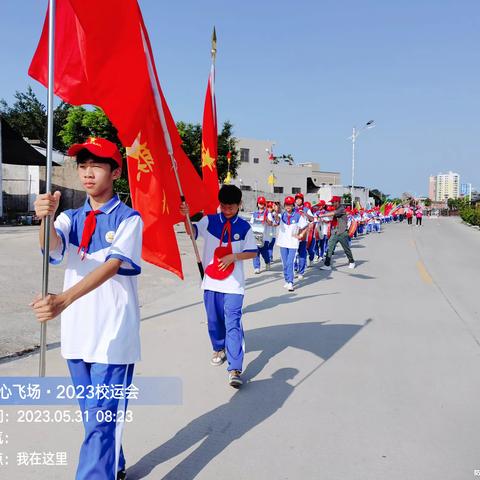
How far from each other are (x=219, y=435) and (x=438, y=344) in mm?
3463

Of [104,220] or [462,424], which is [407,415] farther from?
[104,220]

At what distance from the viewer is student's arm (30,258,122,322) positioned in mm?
2309

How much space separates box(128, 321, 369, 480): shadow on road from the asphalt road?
0.01 meters

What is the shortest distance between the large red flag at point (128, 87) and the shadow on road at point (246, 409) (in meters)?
1.19

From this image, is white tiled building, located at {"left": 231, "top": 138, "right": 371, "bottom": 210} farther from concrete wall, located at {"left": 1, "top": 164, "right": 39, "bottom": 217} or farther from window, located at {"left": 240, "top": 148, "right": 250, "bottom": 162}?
concrete wall, located at {"left": 1, "top": 164, "right": 39, "bottom": 217}

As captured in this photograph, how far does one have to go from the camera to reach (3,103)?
56.5m

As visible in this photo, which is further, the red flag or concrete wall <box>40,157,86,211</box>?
concrete wall <box>40,157,86,211</box>

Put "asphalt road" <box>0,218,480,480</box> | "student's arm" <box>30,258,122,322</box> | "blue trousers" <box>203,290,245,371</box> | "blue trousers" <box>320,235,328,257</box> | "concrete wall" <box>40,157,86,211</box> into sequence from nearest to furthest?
1. "student's arm" <box>30,258,122,322</box>
2. "asphalt road" <box>0,218,480,480</box>
3. "blue trousers" <box>203,290,245,371</box>
4. "blue trousers" <box>320,235,328,257</box>
5. "concrete wall" <box>40,157,86,211</box>

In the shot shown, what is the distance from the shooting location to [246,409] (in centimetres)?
402

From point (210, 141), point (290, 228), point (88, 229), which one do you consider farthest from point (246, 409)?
point (290, 228)

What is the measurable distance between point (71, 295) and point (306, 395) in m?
2.60

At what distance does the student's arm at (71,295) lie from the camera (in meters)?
2.31

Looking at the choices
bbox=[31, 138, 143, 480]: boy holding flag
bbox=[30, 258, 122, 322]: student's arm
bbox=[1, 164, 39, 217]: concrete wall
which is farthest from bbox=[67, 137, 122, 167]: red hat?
bbox=[1, 164, 39, 217]: concrete wall

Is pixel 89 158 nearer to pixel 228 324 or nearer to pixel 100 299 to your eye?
pixel 100 299
